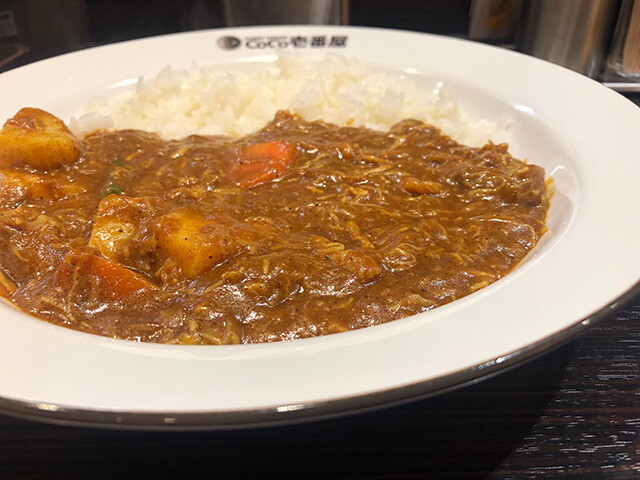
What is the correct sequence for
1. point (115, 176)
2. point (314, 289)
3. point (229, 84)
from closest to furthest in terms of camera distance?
point (314, 289) → point (115, 176) → point (229, 84)

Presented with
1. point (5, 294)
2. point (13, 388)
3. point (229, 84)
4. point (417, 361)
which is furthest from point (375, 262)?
point (229, 84)

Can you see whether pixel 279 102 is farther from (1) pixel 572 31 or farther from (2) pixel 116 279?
(1) pixel 572 31

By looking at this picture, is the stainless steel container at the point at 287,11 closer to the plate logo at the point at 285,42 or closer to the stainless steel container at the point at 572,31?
the plate logo at the point at 285,42

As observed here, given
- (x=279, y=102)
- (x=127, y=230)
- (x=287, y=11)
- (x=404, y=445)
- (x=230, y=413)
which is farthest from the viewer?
(x=287, y=11)

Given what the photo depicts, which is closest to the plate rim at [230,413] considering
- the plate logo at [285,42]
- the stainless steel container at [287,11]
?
the plate logo at [285,42]

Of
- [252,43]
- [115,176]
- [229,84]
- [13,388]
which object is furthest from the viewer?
[252,43]

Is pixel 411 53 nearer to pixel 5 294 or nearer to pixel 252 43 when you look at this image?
pixel 252 43

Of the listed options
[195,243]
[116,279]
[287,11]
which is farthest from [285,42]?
[116,279]

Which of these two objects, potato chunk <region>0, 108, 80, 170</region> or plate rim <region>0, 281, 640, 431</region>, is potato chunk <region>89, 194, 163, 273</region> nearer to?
potato chunk <region>0, 108, 80, 170</region>
